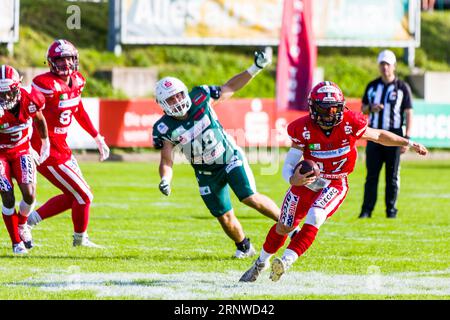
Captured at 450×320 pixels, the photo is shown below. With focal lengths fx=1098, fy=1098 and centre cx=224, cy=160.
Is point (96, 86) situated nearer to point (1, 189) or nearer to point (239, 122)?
point (239, 122)

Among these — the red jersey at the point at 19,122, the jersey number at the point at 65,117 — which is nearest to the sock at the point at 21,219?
the red jersey at the point at 19,122

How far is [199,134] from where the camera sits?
27.7 feet

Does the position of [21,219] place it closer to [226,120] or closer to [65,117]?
[65,117]

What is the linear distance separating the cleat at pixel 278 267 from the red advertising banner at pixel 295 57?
13.7 meters

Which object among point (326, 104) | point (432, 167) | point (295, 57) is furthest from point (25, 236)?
point (432, 167)

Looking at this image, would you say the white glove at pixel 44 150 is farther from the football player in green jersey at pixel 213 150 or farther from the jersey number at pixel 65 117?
the football player in green jersey at pixel 213 150

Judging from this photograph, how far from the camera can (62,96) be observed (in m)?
9.35

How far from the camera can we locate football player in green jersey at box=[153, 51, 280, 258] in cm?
834

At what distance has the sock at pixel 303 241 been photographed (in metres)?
7.16

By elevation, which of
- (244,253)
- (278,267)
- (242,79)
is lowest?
(244,253)

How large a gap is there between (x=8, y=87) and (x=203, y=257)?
2.06 m

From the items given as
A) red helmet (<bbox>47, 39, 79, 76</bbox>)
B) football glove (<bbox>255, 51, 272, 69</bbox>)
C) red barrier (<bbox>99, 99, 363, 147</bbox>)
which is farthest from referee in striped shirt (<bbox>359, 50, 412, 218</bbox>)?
red barrier (<bbox>99, 99, 363, 147</bbox>)

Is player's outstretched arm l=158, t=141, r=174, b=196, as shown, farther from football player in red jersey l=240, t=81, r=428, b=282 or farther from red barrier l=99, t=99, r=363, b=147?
red barrier l=99, t=99, r=363, b=147
